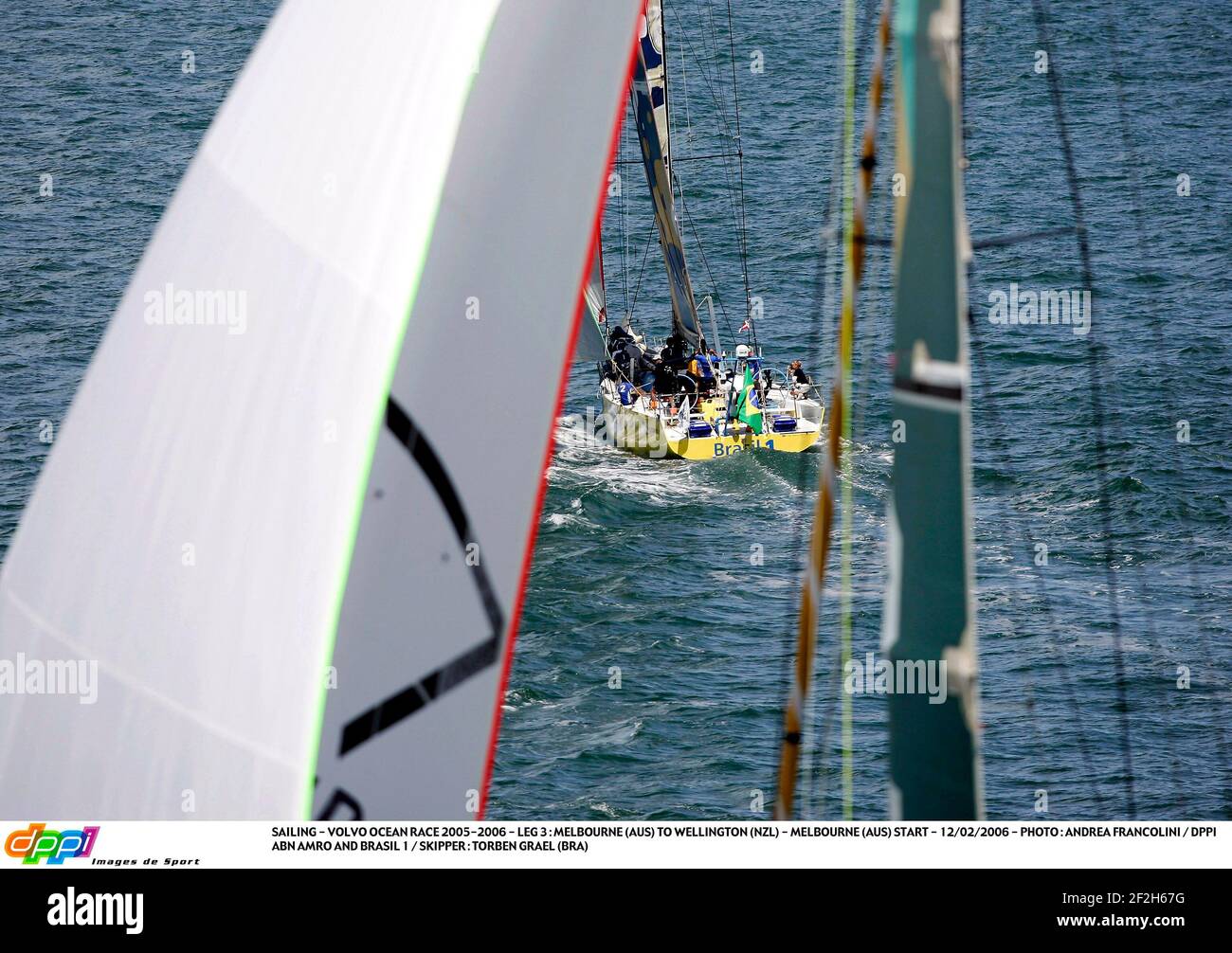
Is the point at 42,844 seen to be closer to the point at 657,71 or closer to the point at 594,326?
the point at 657,71

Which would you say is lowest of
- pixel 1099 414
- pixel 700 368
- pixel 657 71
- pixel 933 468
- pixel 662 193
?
pixel 933 468

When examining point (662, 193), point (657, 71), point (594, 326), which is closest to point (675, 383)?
point (594, 326)

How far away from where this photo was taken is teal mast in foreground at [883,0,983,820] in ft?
26.3

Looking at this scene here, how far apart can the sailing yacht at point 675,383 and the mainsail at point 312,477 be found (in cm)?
2588

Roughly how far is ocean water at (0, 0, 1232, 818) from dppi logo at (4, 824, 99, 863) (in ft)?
15.2

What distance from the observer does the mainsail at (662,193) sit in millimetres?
34594

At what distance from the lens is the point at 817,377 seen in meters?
38.1

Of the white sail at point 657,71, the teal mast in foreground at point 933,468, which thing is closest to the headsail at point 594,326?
the white sail at point 657,71

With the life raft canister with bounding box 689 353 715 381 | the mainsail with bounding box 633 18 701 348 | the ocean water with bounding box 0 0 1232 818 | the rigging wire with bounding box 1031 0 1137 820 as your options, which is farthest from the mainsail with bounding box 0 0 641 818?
the life raft canister with bounding box 689 353 715 381

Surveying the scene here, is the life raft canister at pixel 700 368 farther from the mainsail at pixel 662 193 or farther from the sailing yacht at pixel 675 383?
the mainsail at pixel 662 193

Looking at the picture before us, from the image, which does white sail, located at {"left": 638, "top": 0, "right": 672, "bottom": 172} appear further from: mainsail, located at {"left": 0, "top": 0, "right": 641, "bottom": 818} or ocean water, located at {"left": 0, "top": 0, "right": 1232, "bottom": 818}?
mainsail, located at {"left": 0, "top": 0, "right": 641, "bottom": 818}

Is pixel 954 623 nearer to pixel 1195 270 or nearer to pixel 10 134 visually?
pixel 1195 270

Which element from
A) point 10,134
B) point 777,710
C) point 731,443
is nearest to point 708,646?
point 777,710

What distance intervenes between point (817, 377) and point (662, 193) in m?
5.51
